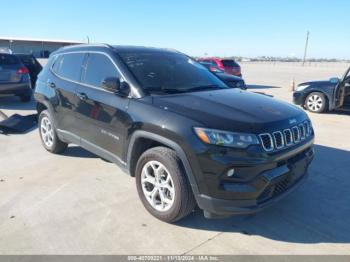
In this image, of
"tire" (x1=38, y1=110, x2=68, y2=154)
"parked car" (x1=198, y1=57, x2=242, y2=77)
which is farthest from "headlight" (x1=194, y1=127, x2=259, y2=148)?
"parked car" (x1=198, y1=57, x2=242, y2=77)

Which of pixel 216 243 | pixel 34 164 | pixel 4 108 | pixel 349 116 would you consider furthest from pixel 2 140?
pixel 349 116

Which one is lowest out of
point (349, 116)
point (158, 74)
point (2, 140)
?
point (2, 140)

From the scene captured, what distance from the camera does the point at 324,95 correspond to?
9.38 metres

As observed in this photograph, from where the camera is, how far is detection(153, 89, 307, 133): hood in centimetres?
301

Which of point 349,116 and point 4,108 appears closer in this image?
point 349,116

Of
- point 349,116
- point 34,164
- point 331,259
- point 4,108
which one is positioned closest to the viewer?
point 331,259

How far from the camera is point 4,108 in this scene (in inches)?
394

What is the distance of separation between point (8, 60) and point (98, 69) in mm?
7479

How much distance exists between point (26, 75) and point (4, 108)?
1294 millimetres

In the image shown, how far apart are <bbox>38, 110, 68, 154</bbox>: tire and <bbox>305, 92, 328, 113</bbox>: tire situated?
7154mm

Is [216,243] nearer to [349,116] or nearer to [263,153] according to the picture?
[263,153]

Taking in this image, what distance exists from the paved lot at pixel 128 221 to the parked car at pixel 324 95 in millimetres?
4024

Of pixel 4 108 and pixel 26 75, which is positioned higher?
pixel 26 75

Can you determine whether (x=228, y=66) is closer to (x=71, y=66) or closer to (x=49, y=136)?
(x=49, y=136)
